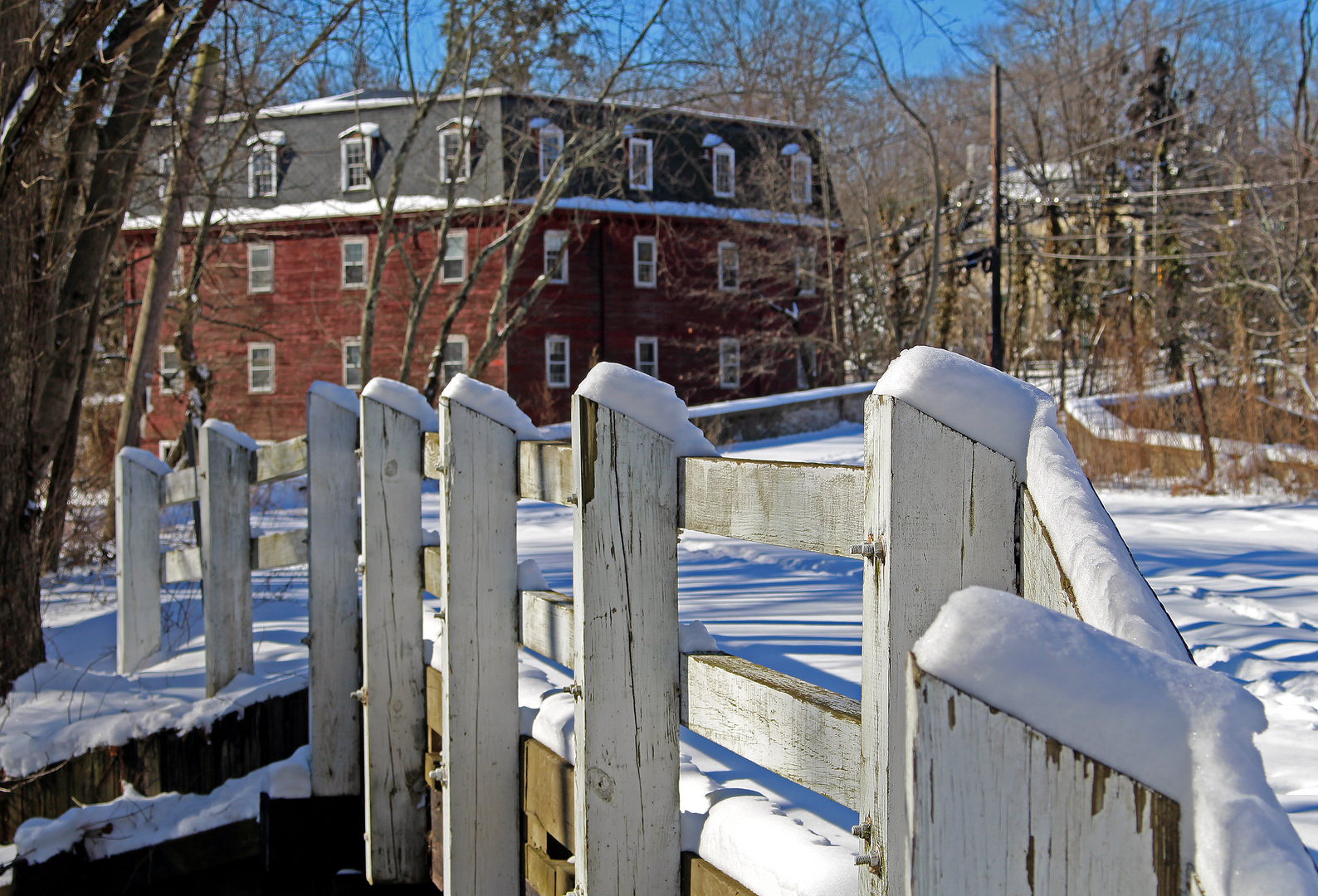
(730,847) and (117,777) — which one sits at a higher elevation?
(730,847)

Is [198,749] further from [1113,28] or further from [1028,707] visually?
[1113,28]

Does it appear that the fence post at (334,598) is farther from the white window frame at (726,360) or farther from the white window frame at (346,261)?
the white window frame at (726,360)

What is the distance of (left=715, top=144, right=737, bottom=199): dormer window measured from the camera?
92.6 feet

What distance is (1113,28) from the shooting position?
96.5 feet

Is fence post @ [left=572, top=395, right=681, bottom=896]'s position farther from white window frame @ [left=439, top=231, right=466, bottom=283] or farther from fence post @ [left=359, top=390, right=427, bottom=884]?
white window frame @ [left=439, top=231, right=466, bottom=283]

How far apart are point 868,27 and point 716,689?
1474cm

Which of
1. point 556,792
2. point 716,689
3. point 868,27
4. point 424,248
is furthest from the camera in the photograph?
point 424,248

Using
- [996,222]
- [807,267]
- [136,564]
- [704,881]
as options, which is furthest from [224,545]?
[807,267]

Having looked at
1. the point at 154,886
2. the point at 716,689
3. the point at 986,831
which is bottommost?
the point at 154,886

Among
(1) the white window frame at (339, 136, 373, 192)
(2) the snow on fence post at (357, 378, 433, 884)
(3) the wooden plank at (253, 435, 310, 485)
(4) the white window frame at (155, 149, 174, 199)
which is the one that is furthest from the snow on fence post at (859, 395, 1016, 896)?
(1) the white window frame at (339, 136, 373, 192)

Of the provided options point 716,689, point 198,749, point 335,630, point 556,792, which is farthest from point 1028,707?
point 198,749

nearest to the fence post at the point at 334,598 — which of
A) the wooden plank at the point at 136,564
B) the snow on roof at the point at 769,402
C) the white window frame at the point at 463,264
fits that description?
the wooden plank at the point at 136,564

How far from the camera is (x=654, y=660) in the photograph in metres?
2.13

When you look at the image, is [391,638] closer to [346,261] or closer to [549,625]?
[549,625]
